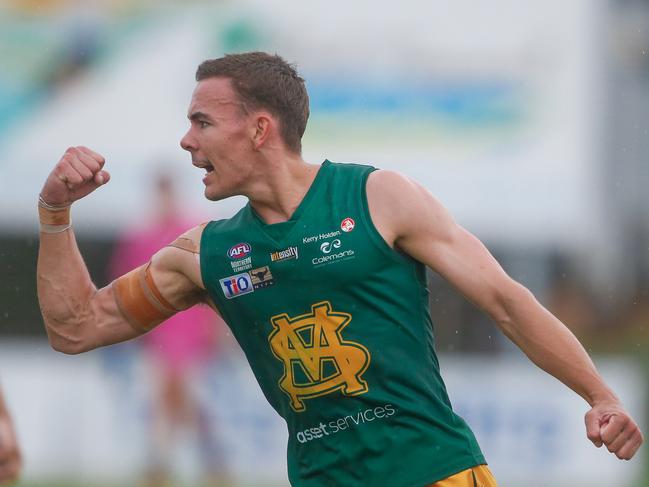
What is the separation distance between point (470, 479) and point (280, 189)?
1.19 m

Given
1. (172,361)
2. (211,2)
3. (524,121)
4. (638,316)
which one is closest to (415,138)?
(524,121)

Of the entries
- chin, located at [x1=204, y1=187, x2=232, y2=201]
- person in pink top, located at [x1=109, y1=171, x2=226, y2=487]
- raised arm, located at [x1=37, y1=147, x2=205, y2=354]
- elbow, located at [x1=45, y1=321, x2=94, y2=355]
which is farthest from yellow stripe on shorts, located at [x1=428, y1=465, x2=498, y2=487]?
person in pink top, located at [x1=109, y1=171, x2=226, y2=487]

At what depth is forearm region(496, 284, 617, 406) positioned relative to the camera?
4.71 metres

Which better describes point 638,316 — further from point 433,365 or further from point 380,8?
point 433,365

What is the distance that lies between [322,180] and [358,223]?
0.26 meters

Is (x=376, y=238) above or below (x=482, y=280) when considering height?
above

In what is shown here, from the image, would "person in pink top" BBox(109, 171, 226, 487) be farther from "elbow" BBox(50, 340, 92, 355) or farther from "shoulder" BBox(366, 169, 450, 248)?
"shoulder" BBox(366, 169, 450, 248)

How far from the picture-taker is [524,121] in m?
13.3

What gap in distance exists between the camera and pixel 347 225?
15.9 ft

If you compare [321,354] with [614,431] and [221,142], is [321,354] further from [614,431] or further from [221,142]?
[614,431]

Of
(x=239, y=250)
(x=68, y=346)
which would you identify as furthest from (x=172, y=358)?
(x=239, y=250)

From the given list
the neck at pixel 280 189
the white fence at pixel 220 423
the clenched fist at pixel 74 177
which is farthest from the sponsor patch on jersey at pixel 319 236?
the white fence at pixel 220 423

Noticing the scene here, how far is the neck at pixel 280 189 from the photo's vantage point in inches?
197

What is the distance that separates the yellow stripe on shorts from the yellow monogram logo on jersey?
1.35ft
